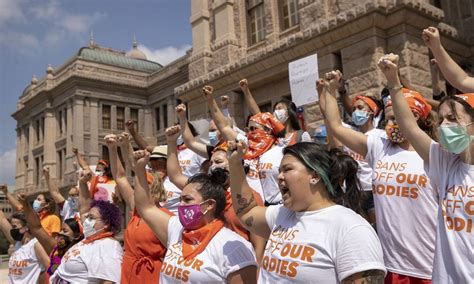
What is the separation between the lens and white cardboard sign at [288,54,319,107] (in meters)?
8.17

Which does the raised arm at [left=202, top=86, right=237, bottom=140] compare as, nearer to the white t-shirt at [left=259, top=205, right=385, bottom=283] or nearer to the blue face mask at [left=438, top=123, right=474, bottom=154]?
the white t-shirt at [left=259, top=205, right=385, bottom=283]

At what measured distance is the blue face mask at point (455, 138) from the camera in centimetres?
258

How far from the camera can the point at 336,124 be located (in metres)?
3.62

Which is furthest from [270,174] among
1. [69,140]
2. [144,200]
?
[69,140]

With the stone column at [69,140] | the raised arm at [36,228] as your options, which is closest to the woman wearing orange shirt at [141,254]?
the raised arm at [36,228]

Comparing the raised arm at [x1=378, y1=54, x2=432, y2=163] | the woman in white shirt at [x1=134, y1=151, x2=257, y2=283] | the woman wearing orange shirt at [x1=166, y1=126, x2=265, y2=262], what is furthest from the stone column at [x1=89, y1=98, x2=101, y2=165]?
the raised arm at [x1=378, y1=54, x2=432, y2=163]

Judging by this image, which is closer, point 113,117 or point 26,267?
point 26,267

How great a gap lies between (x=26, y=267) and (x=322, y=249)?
4.50 metres

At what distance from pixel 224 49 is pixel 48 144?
29935mm

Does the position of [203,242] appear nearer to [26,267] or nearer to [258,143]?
[258,143]

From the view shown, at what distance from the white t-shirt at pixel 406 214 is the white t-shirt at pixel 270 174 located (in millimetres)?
1523

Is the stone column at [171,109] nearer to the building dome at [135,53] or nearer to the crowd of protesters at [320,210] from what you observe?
the building dome at [135,53]

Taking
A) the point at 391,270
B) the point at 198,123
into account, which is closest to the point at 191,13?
the point at 198,123

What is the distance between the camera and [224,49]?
556 inches
